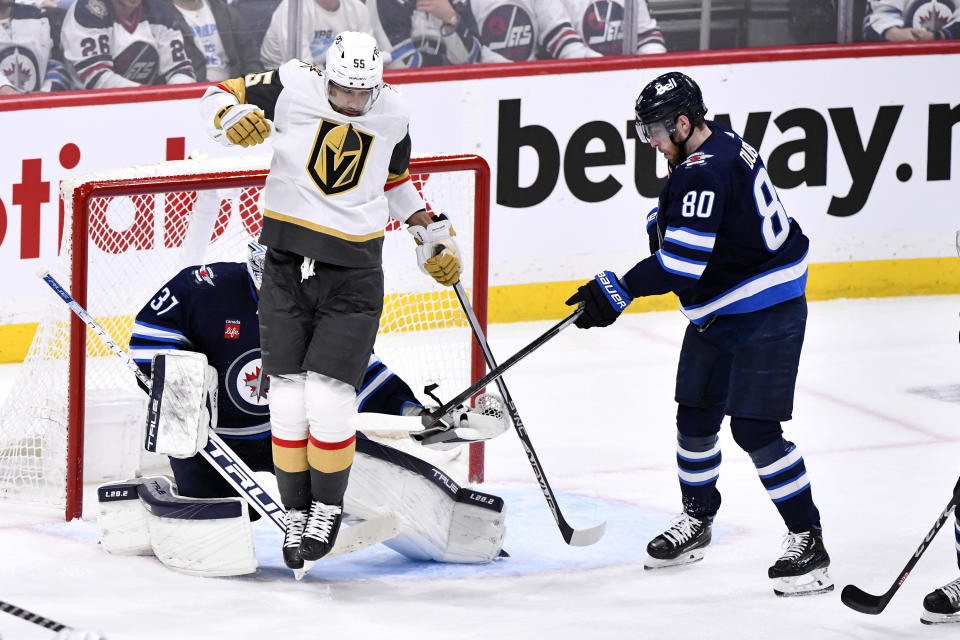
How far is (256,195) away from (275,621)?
6.74 ft

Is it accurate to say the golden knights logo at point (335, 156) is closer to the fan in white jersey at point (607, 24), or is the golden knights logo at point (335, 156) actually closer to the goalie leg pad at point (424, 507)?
the goalie leg pad at point (424, 507)

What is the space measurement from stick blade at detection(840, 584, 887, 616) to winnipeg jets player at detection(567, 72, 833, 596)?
6.6 inches

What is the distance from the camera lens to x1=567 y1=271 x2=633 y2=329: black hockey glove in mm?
3395

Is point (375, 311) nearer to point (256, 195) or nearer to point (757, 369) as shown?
point (757, 369)

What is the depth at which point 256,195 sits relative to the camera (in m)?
5.04

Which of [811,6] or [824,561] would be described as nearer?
[824,561]

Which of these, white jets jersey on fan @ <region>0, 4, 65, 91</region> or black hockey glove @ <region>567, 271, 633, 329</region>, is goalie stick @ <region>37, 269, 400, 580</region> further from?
white jets jersey on fan @ <region>0, 4, 65, 91</region>

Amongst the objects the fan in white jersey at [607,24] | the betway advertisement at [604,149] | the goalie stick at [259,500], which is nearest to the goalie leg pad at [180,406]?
the goalie stick at [259,500]

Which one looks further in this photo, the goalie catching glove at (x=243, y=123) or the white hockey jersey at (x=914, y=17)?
the white hockey jersey at (x=914, y=17)

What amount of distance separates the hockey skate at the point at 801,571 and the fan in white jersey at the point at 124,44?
3.10 m

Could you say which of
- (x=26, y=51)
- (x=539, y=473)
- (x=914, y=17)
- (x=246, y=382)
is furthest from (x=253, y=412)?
(x=914, y=17)

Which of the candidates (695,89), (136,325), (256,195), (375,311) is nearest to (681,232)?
(695,89)

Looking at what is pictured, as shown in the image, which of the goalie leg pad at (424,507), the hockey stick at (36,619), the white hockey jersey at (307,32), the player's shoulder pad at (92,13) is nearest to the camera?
the hockey stick at (36,619)

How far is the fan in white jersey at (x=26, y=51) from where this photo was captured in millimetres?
5461
